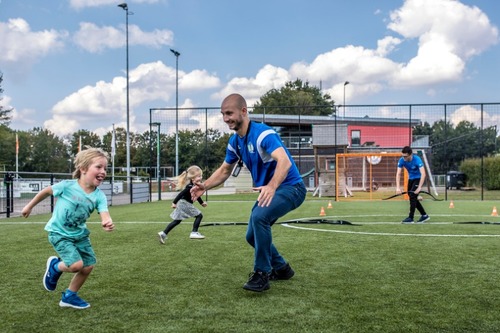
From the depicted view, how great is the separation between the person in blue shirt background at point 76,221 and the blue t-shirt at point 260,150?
1399 millimetres

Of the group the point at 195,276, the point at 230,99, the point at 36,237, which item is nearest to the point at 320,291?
the point at 195,276

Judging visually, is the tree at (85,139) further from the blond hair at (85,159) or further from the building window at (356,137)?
the blond hair at (85,159)

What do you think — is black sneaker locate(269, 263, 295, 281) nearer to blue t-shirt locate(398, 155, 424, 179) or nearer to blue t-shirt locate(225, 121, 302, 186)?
blue t-shirt locate(225, 121, 302, 186)

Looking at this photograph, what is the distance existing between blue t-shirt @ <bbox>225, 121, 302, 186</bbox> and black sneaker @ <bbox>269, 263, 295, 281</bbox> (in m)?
0.96

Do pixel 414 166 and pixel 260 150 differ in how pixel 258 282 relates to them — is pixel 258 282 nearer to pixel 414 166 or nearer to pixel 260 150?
pixel 260 150

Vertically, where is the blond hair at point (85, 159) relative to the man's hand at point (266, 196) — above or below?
above

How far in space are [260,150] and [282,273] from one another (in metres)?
1.44

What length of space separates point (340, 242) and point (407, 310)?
13.2 feet

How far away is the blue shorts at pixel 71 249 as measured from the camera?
13.5 ft

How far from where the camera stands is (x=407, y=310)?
3975 millimetres

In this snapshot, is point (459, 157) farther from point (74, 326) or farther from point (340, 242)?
point (74, 326)

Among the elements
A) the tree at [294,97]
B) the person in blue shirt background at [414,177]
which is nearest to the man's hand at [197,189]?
the person in blue shirt background at [414,177]

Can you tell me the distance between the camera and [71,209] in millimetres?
4195

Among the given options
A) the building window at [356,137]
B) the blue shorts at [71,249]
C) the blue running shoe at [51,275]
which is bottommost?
the blue running shoe at [51,275]
